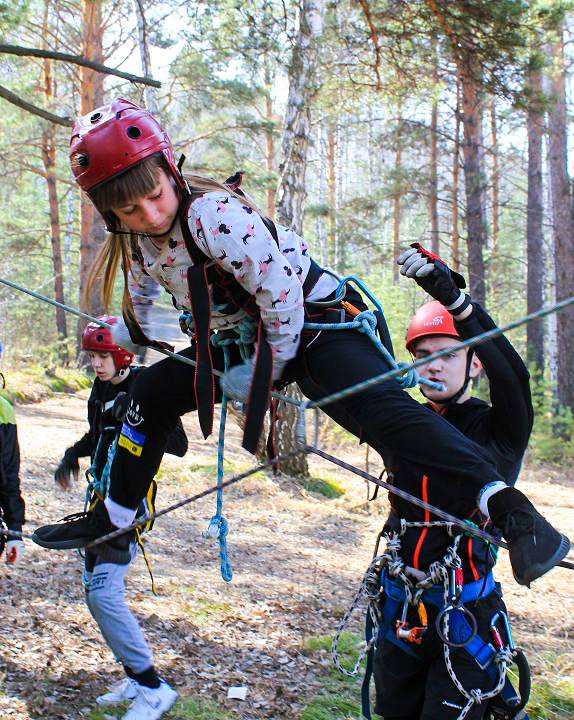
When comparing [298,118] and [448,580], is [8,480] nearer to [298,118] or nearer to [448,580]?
[448,580]

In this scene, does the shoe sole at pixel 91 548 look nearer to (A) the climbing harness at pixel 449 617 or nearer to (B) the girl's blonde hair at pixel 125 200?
(B) the girl's blonde hair at pixel 125 200

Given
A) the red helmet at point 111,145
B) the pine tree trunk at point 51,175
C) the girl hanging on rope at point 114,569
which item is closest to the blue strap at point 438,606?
the girl hanging on rope at point 114,569

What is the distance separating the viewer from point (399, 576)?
243 centimetres

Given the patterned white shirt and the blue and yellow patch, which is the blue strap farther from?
the blue and yellow patch

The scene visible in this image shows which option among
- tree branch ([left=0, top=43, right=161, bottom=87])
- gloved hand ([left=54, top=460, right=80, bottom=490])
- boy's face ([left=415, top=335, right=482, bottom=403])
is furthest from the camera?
tree branch ([left=0, top=43, right=161, bottom=87])

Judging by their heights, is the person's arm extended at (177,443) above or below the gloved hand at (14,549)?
above

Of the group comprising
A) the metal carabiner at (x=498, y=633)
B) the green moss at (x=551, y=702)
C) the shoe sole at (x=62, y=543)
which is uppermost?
the shoe sole at (x=62, y=543)

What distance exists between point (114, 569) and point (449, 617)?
161 cm

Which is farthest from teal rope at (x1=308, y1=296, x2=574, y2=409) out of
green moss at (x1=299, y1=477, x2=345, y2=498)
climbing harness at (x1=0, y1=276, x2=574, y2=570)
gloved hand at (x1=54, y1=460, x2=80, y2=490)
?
green moss at (x1=299, y1=477, x2=345, y2=498)

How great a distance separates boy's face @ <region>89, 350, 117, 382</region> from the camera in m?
3.72

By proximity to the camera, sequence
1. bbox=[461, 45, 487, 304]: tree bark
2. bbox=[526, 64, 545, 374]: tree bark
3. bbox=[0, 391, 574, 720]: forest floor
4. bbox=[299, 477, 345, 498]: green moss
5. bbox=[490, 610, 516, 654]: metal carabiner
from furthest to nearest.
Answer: bbox=[526, 64, 545, 374]: tree bark < bbox=[461, 45, 487, 304]: tree bark < bbox=[299, 477, 345, 498]: green moss < bbox=[0, 391, 574, 720]: forest floor < bbox=[490, 610, 516, 654]: metal carabiner

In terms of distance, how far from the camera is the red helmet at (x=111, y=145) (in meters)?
2.14

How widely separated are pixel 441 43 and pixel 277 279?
8.27m

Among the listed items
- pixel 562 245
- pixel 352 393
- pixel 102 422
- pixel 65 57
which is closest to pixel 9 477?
pixel 102 422
